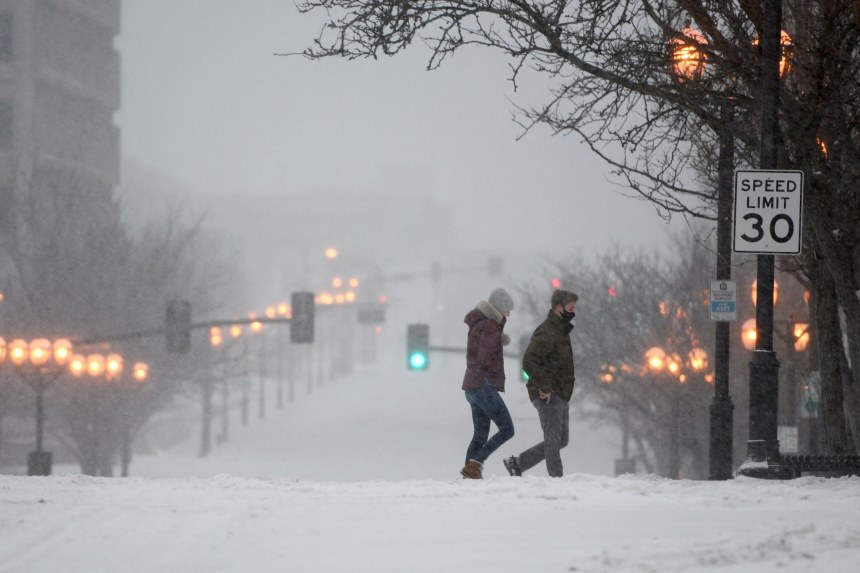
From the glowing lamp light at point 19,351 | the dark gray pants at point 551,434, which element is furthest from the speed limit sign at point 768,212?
the glowing lamp light at point 19,351

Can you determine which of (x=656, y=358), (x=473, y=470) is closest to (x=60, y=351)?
(x=656, y=358)

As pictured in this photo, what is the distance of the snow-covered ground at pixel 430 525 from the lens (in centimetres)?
717

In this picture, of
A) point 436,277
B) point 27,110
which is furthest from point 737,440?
point 436,277

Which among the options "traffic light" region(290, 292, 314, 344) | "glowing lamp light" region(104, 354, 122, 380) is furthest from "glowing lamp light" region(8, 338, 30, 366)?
"traffic light" region(290, 292, 314, 344)

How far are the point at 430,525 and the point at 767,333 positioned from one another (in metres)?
5.27

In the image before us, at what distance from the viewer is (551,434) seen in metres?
11.5

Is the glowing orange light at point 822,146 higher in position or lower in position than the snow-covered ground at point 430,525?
higher

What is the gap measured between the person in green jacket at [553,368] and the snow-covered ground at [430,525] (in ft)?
2.80

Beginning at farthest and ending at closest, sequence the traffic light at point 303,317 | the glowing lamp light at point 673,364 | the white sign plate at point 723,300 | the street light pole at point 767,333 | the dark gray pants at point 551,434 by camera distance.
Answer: the traffic light at point 303,317
the glowing lamp light at point 673,364
the white sign plate at point 723,300
the street light pole at point 767,333
the dark gray pants at point 551,434

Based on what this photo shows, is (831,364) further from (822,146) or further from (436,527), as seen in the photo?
(436,527)

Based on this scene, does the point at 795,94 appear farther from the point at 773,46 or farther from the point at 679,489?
the point at 679,489

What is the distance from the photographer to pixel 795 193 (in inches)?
466

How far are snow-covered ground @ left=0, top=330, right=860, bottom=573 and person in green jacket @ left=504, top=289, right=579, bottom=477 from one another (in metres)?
0.85

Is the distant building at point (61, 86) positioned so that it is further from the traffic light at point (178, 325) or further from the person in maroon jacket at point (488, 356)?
the person in maroon jacket at point (488, 356)
